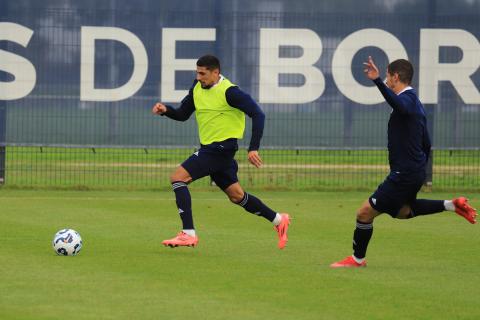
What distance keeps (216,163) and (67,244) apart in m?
1.89

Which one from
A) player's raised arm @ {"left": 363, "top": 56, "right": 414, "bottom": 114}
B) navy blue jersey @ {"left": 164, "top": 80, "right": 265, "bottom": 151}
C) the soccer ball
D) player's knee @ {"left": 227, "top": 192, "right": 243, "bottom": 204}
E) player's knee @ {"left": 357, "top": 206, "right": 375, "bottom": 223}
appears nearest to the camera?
player's raised arm @ {"left": 363, "top": 56, "right": 414, "bottom": 114}

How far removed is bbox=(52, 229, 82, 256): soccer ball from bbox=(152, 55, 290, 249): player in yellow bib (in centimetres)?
123

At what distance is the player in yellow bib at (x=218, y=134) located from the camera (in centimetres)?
1201

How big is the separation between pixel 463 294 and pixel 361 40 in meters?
12.6

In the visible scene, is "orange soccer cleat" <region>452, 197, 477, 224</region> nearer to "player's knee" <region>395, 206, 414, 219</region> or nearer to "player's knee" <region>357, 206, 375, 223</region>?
"player's knee" <region>395, 206, 414, 219</region>

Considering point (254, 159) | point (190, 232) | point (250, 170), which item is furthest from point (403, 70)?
point (250, 170)

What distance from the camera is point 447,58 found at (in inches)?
842

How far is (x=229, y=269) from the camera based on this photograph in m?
10.4

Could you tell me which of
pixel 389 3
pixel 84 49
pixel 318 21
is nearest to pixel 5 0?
pixel 84 49

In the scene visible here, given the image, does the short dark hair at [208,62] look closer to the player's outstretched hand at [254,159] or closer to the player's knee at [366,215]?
the player's outstretched hand at [254,159]

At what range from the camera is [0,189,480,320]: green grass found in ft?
26.9

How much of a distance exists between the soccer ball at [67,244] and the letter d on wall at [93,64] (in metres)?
10.00

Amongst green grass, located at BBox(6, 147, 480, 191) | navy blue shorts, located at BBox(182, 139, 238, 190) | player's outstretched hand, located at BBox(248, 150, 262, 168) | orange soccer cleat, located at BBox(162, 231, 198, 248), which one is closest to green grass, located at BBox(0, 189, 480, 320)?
orange soccer cleat, located at BBox(162, 231, 198, 248)

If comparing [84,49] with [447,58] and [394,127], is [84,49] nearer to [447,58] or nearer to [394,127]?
[447,58]
